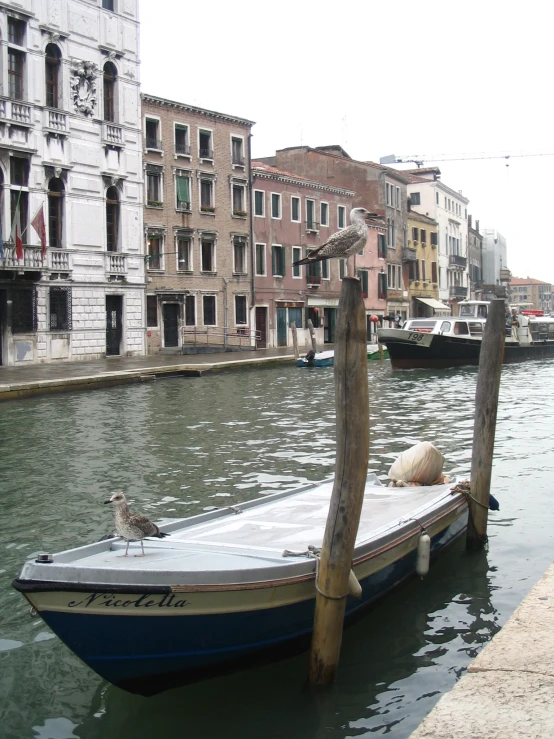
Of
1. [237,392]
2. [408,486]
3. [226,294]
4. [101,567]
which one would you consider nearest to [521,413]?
[237,392]

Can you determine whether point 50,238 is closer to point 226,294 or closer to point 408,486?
point 226,294

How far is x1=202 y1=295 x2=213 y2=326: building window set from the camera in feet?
124

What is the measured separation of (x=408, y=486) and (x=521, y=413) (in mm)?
9508

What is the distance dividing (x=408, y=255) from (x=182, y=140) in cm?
2582

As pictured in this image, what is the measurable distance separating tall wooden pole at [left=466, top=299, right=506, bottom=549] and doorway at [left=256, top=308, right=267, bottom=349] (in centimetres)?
3381

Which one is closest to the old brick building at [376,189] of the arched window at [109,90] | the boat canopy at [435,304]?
the boat canopy at [435,304]

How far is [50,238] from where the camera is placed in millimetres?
28828

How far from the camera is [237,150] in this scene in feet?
131

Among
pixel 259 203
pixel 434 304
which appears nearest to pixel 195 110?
pixel 259 203

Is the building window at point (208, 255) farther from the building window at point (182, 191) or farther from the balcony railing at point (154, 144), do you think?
the balcony railing at point (154, 144)

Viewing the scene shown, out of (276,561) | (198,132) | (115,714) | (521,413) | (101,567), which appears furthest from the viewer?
(198,132)

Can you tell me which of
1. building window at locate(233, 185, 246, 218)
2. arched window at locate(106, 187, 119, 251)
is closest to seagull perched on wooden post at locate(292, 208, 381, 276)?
arched window at locate(106, 187, 119, 251)

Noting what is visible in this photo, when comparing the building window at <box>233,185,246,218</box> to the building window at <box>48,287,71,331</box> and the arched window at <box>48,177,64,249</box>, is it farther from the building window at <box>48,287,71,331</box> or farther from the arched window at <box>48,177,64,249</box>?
the building window at <box>48,287,71,331</box>

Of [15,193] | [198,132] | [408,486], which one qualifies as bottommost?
[408,486]
